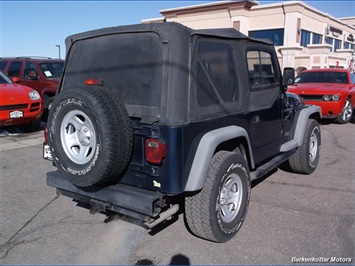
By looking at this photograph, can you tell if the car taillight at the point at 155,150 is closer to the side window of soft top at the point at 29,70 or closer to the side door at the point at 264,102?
the side door at the point at 264,102

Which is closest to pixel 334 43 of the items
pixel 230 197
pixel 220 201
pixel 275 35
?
pixel 275 35

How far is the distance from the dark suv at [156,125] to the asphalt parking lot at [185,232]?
0.84ft

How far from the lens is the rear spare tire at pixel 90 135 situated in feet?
8.95

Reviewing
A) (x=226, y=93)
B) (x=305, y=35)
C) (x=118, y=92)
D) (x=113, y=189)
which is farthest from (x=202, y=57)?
(x=305, y=35)

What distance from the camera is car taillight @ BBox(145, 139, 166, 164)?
2.81 m

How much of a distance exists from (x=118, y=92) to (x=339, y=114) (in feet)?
27.0

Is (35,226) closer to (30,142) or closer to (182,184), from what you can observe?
(182,184)

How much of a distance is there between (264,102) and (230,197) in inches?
53.0

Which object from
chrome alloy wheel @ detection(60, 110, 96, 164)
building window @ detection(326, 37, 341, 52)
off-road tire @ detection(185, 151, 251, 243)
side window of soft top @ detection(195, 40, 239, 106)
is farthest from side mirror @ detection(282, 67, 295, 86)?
building window @ detection(326, 37, 341, 52)

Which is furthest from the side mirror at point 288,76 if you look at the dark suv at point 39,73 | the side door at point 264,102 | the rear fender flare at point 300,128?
the dark suv at point 39,73

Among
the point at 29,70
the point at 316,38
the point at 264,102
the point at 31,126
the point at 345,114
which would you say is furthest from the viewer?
the point at 316,38

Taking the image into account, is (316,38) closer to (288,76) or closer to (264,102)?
(288,76)

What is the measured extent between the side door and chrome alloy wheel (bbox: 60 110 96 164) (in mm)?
1791

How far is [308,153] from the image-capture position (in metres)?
Answer: 5.24
